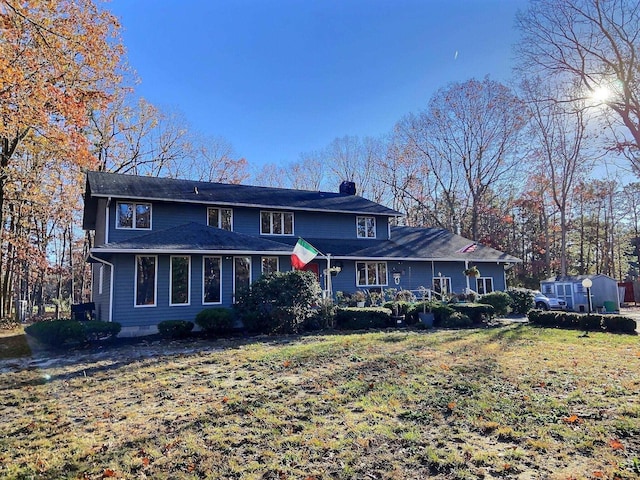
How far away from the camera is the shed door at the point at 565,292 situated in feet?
69.6

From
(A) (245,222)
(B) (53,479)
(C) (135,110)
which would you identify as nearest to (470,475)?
(B) (53,479)

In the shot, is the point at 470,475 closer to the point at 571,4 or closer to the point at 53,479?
the point at 53,479

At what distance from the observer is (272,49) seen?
18.5 m

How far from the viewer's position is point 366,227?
21750 mm

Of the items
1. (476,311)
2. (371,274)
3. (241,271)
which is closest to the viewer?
(476,311)

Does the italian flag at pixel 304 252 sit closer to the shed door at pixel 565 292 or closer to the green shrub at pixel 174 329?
the green shrub at pixel 174 329

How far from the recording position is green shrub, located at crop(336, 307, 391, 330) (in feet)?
45.1

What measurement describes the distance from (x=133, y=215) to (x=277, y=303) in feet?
23.8

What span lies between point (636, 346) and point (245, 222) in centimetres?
1431

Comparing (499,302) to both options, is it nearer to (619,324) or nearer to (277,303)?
(619,324)

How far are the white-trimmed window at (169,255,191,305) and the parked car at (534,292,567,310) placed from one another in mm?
17114

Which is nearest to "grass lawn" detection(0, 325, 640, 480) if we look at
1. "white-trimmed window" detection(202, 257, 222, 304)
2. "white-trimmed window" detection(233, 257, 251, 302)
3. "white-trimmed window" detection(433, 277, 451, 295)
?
"white-trimmed window" detection(202, 257, 222, 304)

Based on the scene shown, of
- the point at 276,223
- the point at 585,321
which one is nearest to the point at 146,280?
the point at 276,223

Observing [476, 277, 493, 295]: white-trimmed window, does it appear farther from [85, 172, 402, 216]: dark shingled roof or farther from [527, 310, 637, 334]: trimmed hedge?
[527, 310, 637, 334]: trimmed hedge
